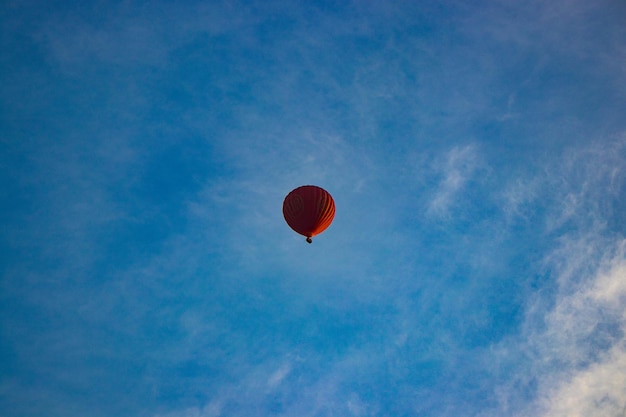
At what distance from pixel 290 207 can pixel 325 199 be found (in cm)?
219

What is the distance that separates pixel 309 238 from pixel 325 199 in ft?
8.70

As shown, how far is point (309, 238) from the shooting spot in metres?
32.8

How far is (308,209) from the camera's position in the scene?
31.8 meters

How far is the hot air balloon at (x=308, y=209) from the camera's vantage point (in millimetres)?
31891

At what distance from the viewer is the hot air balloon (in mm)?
31891

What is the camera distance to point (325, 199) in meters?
32.3

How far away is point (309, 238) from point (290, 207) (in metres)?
2.31

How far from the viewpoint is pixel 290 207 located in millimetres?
32281
